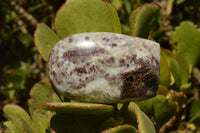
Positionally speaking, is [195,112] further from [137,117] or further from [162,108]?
[137,117]

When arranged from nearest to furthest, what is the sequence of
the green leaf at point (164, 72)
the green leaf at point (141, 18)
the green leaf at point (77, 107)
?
1. the green leaf at point (77, 107)
2. the green leaf at point (141, 18)
3. the green leaf at point (164, 72)

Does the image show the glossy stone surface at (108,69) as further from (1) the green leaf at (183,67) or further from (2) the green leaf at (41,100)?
(1) the green leaf at (183,67)

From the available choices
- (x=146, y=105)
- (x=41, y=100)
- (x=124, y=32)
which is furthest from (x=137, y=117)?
(x=124, y=32)

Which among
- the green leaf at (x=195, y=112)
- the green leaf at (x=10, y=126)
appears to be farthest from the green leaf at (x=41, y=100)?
the green leaf at (x=195, y=112)

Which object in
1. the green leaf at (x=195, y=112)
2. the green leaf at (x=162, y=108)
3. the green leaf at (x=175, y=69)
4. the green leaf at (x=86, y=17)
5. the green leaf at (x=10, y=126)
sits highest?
the green leaf at (x=86, y=17)

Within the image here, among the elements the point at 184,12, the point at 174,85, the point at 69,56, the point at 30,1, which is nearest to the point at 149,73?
the point at 69,56
